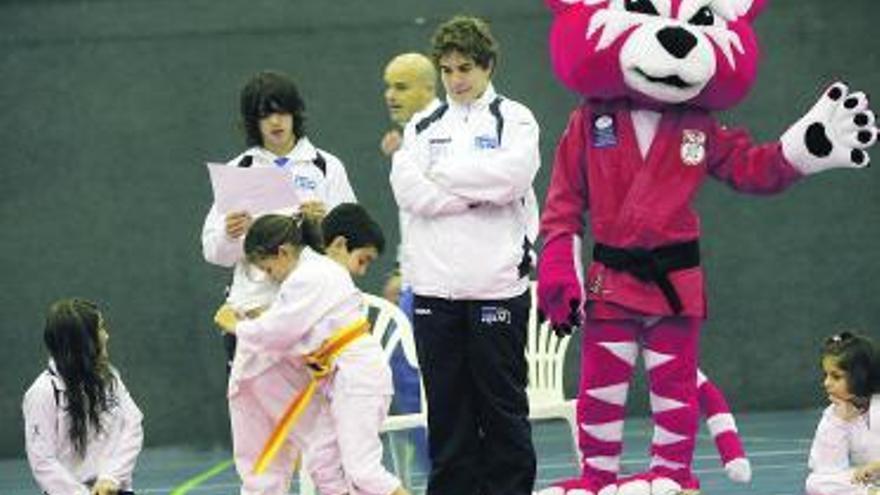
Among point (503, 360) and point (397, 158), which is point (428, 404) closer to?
point (503, 360)

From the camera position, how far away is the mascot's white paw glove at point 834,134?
8.09 m

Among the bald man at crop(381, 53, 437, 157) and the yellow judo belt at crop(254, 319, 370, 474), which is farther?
the bald man at crop(381, 53, 437, 157)

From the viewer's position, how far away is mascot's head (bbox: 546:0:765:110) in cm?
809

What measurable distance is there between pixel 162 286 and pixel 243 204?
219 inches

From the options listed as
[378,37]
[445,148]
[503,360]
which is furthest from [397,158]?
[378,37]

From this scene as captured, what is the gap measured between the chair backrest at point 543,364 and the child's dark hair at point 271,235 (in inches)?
79.2

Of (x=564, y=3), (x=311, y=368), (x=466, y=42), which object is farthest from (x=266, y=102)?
(x=311, y=368)

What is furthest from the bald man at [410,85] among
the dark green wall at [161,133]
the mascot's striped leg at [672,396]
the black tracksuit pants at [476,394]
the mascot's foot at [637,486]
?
the dark green wall at [161,133]

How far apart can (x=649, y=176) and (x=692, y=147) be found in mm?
232

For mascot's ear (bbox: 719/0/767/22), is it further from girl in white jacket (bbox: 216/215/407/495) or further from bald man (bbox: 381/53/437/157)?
girl in white jacket (bbox: 216/215/407/495)

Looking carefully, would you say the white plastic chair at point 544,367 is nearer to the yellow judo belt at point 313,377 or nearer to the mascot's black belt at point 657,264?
the mascot's black belt at point 657,264

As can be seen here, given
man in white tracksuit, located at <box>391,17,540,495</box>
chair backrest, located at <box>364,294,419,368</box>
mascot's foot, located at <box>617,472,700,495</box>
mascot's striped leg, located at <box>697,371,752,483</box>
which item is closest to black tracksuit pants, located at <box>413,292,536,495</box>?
man in white tracksuit, located at <box>391,17,540,495</box>

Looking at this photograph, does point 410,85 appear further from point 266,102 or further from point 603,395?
point 603,395

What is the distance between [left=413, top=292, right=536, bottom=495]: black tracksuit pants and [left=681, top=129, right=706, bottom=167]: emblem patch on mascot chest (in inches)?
30.7
